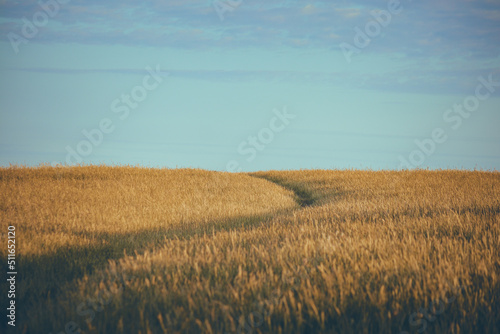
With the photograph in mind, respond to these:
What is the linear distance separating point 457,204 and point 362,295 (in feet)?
21.2

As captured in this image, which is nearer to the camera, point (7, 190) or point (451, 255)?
point (451, 255)

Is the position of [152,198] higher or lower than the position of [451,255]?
higher

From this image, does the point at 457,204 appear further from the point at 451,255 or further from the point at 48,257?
the point at 48,257

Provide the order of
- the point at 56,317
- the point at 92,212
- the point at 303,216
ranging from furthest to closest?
the point at 92,212 < the point at 303,216 < the point at 56,317

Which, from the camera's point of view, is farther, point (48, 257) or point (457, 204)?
point (457, 204)

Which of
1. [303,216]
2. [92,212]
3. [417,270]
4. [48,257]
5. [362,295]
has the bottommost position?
[362,295]

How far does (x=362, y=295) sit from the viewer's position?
296 centimetres

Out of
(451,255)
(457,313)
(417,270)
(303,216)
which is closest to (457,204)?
(303,216)

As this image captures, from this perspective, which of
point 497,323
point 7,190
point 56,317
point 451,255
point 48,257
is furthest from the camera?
point 7,190

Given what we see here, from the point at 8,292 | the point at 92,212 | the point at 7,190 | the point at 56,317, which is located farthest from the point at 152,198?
the point at 56,317

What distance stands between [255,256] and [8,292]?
305 cm

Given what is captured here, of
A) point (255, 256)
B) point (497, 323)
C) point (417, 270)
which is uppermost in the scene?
point (255, 256)

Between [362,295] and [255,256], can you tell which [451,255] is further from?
[255,256]

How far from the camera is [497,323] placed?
270 centimetres
